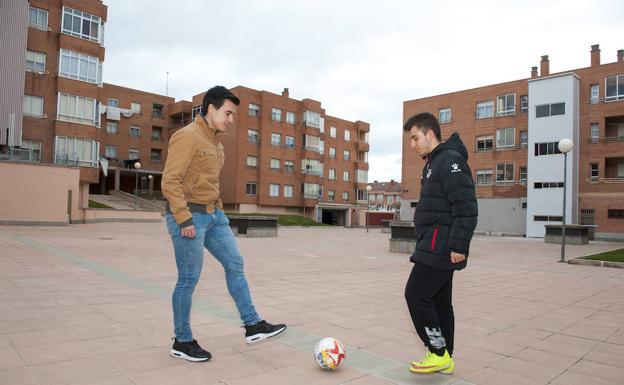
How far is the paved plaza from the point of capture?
361cm

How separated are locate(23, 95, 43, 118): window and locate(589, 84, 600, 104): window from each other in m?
42.7

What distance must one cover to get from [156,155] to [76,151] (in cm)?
2346

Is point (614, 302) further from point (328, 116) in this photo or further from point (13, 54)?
point (328, 116)

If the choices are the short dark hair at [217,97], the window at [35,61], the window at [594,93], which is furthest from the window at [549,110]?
the short dark hair at [217,97]

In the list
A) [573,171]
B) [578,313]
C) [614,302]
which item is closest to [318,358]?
[578,313]

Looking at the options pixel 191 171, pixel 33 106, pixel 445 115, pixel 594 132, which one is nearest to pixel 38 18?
pixel 33 106

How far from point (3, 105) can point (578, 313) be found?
33.6m

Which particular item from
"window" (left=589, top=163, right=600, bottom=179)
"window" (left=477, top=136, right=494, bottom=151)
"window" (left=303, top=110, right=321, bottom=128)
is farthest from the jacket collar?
"window" (left=303, top=110, right=321, bottom=128)

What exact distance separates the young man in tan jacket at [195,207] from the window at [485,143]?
43.7 meters

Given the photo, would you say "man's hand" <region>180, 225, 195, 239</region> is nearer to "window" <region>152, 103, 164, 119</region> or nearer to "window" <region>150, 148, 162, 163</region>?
"window" <region>150, 148, 162, 163</region>

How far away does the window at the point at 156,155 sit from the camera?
56.1 meters

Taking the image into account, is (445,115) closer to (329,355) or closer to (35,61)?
(35,61)

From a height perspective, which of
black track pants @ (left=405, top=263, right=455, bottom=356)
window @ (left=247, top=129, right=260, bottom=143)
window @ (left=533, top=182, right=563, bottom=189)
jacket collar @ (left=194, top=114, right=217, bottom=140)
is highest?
window @ (left=247, top=129, right=260, bottom=143)

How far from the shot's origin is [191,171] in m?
3.88
